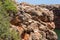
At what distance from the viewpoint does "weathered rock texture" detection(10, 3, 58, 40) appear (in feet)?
41.8

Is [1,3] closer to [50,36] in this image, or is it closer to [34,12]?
[34,12]

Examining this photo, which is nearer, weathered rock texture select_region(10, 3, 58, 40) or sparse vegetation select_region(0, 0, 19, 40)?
sparse vegetation select_region(0, 0, 19, 40)

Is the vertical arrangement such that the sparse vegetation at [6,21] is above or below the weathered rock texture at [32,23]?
above

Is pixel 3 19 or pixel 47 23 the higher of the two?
pixel 3 19

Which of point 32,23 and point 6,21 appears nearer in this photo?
point 6,21

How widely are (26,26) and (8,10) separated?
1324mm

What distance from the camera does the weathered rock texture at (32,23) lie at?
41.8 ft

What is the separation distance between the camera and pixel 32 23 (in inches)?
544

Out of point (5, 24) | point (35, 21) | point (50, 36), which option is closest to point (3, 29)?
point (5, 24)

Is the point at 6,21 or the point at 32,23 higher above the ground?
the point at 6,21

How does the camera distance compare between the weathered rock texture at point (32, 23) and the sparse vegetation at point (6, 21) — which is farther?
the weathered rock texture at point (32, 23)

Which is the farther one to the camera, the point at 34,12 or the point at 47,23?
the point at 47,23

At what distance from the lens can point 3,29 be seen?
10688 millimetres

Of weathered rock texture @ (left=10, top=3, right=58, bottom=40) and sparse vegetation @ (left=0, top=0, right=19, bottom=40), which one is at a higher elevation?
sparse vegetation @ (left=0, top=0, right=19, bottom=40)
